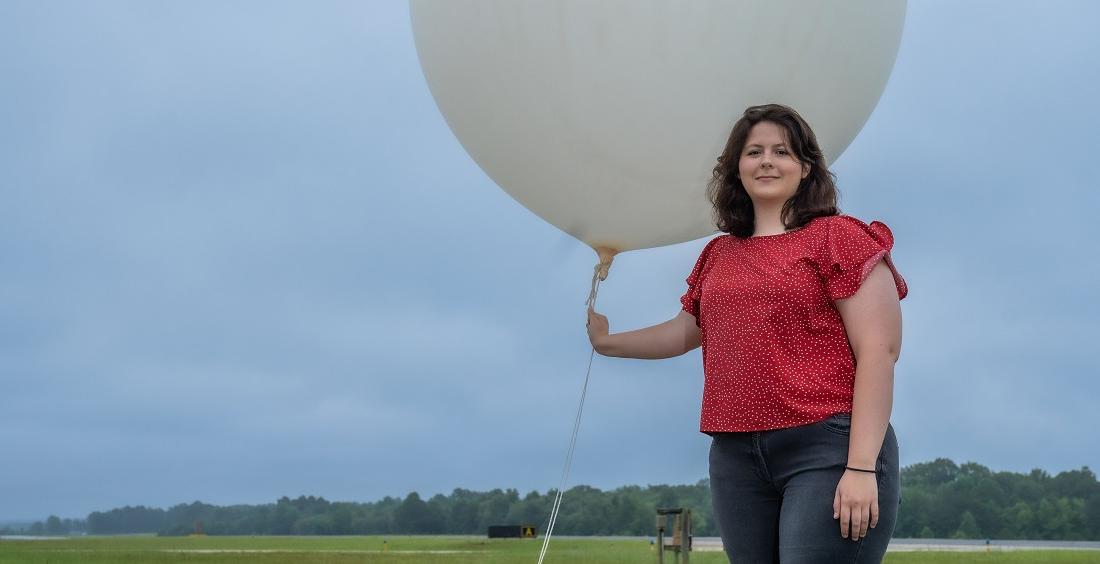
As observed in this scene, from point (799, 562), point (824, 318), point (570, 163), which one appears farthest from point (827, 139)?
point (799, 562)

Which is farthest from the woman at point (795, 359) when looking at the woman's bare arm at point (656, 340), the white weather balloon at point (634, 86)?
the white weather balloon at point (634, 86)

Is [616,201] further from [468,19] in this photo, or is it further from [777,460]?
[777,460]

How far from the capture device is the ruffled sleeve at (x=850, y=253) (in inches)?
59.3

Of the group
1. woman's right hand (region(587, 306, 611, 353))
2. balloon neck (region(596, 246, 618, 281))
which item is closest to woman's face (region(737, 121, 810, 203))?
woman's right hand (region(587, 306, 611, 353))

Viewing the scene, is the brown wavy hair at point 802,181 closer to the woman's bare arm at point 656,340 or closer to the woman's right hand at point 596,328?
the woman's bare arm at point 656,340

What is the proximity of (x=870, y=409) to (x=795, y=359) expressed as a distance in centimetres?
14

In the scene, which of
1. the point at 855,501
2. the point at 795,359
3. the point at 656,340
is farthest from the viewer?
the point at 656,340

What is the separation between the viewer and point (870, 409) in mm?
1463

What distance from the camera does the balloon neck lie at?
2.52m

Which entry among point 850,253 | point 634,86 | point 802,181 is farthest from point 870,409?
point 634,86

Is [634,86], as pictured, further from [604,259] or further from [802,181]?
[802,181]

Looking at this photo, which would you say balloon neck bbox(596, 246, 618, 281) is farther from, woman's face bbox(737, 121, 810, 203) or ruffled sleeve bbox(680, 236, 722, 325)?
woman's face bbox(737, 121, 810, 203)

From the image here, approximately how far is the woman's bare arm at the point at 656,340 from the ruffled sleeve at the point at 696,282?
0.06 metres

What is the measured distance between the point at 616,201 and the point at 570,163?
151 millimetres
